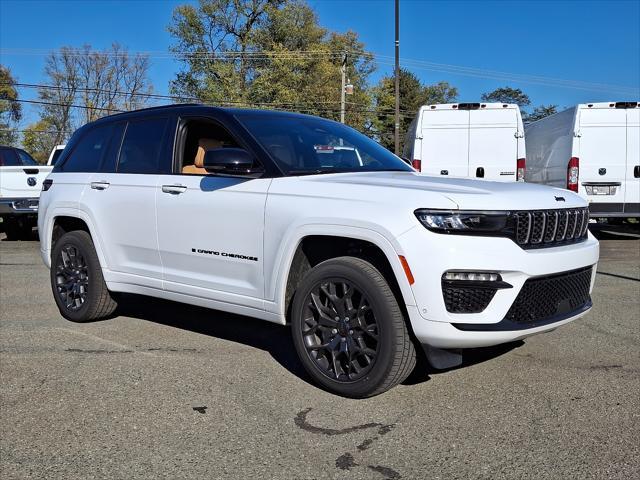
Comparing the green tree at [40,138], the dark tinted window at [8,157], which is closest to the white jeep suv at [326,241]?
the dark tinted window at [8,157]

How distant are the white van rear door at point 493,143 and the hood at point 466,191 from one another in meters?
8.25

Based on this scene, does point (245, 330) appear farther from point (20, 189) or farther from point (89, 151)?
point (20, 189)

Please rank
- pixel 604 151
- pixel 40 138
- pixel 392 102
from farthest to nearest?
pixel 392 102 < pixel 40 138 < pixel 604 151

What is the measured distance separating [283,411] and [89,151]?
137 inches

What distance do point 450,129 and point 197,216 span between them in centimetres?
886

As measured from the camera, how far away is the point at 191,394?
391cm

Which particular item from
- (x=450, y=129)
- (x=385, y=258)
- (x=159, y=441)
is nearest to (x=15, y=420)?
(x=159, y=441)

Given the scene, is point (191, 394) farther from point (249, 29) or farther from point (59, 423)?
Answer: point (249, 29)

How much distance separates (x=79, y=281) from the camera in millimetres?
5723

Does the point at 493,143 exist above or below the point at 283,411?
above

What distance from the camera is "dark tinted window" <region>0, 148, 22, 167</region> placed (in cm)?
1425

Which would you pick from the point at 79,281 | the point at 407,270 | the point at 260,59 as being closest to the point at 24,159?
the point at 79,281

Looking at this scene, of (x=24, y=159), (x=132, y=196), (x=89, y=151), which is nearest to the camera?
(x=132, y=196)

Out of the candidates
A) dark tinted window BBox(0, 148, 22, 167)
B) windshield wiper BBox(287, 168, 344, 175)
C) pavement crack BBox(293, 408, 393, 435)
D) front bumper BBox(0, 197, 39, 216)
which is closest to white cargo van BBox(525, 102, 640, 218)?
windshield wiper BBox(287, 168, 344, 175)
